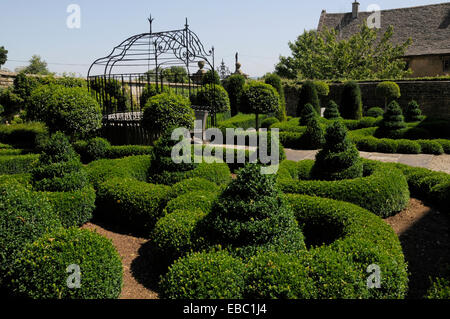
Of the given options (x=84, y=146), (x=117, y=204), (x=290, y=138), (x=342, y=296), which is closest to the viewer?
(x=342, y=296)

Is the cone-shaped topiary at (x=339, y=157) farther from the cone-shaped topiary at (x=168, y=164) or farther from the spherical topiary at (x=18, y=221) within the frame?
the spherical topiary at (x=18, y=221)

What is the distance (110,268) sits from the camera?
3.79m

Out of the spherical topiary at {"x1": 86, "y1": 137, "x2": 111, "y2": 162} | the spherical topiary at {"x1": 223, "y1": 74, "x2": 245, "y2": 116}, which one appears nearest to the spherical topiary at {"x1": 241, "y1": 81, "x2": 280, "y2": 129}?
the spherical topiary at {"x1": 86, "y1": 137, "x2": 111, "y2": 162}

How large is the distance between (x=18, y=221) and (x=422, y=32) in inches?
1364

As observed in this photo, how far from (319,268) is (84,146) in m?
8.86

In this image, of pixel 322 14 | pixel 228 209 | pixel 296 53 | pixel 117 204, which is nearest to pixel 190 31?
pixel 117 204

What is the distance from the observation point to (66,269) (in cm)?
355

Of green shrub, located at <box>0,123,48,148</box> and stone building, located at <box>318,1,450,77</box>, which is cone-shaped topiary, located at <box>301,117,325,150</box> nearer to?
green shrub, located at <box>0,123,48,148</box>

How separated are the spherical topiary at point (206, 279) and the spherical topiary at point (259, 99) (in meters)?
10.0

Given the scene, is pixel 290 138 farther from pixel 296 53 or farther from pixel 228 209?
pixel 296 53

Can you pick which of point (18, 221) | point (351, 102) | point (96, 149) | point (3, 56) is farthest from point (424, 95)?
point (3, 56)

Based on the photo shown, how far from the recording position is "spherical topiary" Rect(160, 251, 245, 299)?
10.6 feet

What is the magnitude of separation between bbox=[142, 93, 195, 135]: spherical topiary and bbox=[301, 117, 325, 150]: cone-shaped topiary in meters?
4.97

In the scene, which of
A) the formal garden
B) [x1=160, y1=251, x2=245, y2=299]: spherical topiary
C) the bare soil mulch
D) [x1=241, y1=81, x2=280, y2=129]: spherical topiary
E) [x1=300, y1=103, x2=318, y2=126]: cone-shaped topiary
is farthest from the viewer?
[x1=300, y1=103, x2=318, y2=126]: cone-shaped topiary
